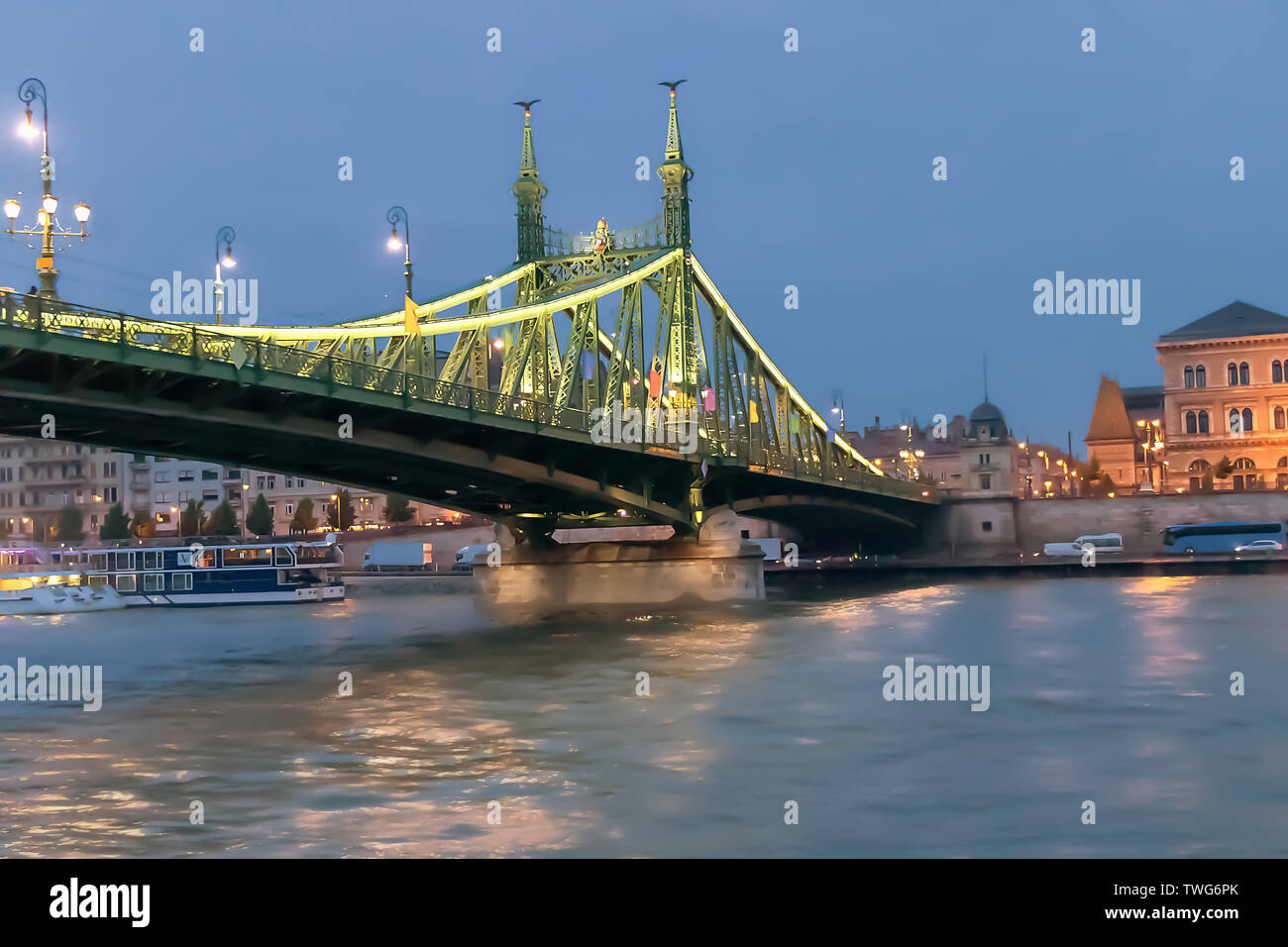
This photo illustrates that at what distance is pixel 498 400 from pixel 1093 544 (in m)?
64.8

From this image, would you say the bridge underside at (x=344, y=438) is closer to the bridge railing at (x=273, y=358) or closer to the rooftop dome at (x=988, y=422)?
the bridge railing at (x=273, y=358)

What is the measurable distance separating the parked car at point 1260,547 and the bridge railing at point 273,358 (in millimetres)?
46019

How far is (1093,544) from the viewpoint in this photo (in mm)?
93188

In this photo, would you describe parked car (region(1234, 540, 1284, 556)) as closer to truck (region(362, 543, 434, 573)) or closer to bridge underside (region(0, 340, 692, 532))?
bridge underside (region(0, 340, 692, 532))

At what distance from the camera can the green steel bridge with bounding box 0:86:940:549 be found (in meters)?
30.6

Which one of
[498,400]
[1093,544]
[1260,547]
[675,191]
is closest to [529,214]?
[675,191]

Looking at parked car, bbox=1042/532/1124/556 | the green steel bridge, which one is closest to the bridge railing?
the green steel bridge

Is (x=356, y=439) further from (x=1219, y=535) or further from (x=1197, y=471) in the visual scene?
(x=1197, y=471)

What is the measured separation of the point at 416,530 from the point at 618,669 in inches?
2772

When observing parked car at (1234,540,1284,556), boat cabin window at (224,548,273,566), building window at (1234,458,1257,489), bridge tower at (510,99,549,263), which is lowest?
parked car at (1234,540,1284,556)

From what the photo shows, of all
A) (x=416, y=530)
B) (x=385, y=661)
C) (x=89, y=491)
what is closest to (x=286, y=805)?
(x=385, y=661)

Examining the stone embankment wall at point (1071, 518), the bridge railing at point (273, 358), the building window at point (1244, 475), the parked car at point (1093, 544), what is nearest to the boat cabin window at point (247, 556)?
the bridge railing at point (273, 358)

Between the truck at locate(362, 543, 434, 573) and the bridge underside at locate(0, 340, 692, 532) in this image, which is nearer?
the bridge underside at locate(0, 340, 692, 532)

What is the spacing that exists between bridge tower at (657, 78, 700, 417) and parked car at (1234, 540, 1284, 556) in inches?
1701
